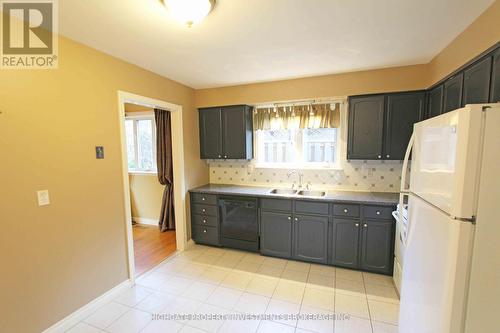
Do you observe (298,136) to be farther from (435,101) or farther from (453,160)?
(453,160)

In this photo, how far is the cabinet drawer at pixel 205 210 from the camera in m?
3.38

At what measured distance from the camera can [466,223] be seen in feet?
3.20

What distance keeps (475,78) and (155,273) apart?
3.69 m

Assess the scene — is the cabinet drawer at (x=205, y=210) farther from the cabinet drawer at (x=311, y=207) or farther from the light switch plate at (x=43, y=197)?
the light switch plate at (x=43, y=197)

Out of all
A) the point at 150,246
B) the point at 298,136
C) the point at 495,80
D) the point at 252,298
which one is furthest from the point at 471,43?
the point at 150,246

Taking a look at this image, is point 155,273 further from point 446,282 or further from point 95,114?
point 446,282

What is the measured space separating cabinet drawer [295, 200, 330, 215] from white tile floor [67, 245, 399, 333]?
0.72 m

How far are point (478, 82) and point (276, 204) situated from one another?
2.23 metres

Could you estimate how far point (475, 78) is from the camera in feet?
5.45

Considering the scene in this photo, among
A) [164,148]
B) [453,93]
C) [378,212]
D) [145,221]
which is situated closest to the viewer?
[453,93]

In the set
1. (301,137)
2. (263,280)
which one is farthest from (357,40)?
(263,280)

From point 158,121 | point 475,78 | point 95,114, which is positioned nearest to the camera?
point 475,78

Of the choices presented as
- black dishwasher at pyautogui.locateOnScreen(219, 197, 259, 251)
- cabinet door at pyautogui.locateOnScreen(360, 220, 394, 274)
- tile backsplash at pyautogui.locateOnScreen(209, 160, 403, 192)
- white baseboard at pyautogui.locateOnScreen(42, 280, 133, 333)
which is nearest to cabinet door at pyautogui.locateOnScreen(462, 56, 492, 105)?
tile backsplash at pyautogui.locateOnScreen(209, 160, 403, 192)

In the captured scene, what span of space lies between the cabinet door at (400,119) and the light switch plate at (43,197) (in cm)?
350
